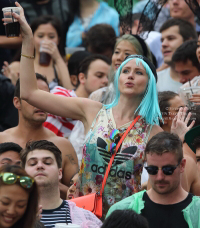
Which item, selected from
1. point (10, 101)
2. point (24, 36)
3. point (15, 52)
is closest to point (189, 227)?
point (24, 36)

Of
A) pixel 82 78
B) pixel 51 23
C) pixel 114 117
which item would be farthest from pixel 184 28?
pixel 114 117

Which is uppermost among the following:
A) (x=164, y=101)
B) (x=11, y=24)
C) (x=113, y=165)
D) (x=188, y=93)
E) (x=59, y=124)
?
(x=11, y=24)

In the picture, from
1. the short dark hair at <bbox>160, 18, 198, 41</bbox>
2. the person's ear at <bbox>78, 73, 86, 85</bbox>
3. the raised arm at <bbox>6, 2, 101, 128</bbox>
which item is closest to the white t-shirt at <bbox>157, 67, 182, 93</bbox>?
the short dark hair at <bbox>160, 18, 198, 41</bbox>

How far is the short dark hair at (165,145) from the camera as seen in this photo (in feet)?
14.5

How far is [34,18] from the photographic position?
912 cm

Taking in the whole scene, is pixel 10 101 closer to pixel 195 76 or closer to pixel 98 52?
pixel 98 52

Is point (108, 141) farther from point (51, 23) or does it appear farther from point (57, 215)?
point (51, 23)

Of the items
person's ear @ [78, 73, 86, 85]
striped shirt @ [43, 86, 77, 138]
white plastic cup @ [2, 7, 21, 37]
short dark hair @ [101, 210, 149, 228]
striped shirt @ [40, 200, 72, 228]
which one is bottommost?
striped shirt @ [40, 200, 72, 228]

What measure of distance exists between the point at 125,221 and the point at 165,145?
1045 mm

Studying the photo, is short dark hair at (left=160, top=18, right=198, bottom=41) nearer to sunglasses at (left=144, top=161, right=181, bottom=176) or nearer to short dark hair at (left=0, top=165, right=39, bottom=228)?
sunglasses at (left=144, top=161, right=181, bottom=176)

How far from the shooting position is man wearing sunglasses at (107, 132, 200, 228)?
4.33 metres

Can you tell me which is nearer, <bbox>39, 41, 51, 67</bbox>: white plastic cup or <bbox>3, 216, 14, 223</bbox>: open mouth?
<bbox>3, 216, 14, 223</bbox>: open mouth

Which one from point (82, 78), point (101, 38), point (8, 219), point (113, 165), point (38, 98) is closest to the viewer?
point (8, 219)

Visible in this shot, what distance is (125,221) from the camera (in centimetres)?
357
